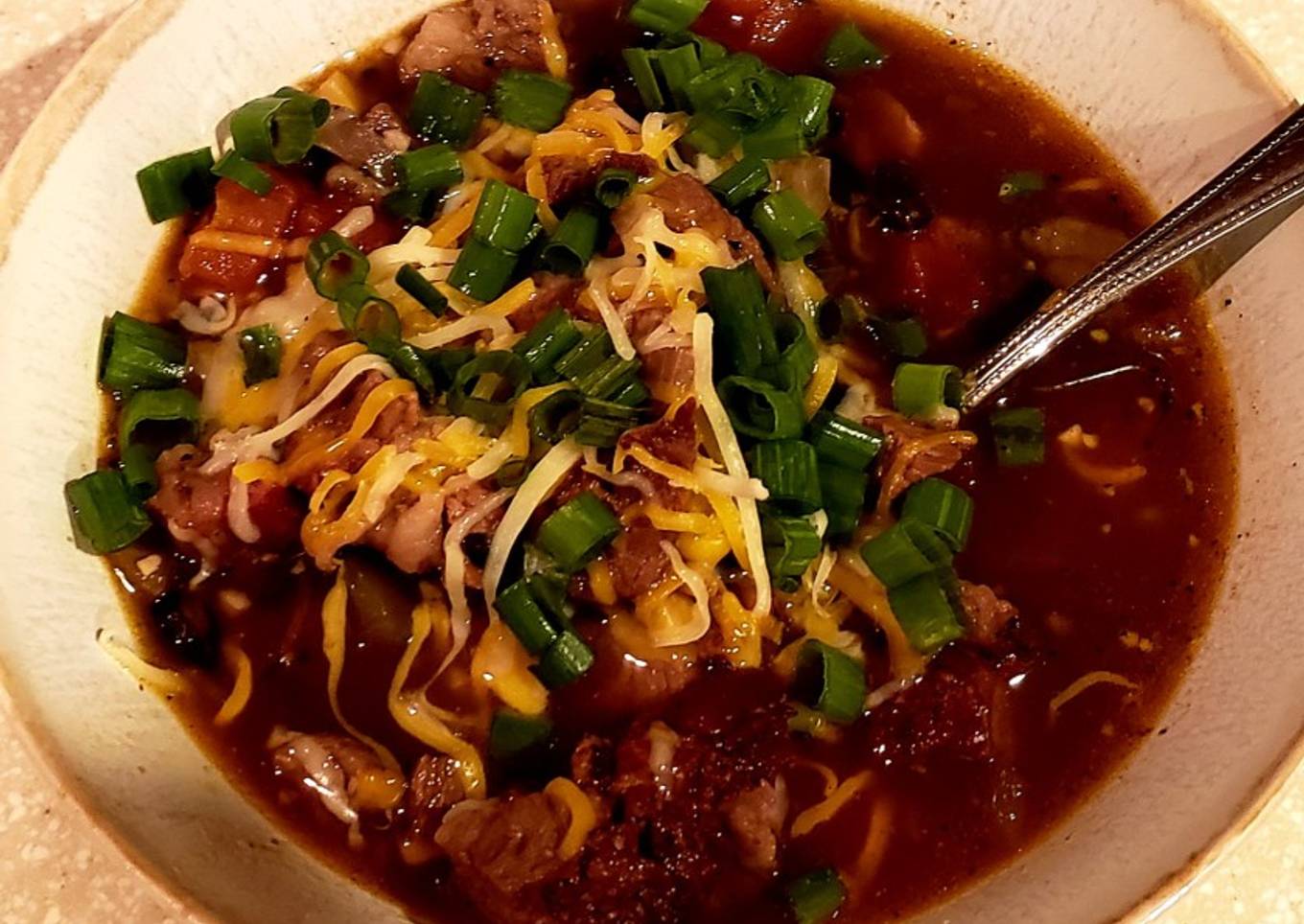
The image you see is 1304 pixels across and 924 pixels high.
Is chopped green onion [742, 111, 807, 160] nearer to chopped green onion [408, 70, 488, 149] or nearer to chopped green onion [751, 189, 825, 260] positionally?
chopped green onion [751, 189, 825, 260]

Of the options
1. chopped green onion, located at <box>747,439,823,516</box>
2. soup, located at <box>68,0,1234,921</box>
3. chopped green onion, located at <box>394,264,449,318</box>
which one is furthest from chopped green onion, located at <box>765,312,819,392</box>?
chopped green onion, located at <box>394,264,449,318</box>

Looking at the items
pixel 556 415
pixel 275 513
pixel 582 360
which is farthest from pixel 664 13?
pixel 275 513

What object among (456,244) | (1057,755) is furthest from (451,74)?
(1057,755)

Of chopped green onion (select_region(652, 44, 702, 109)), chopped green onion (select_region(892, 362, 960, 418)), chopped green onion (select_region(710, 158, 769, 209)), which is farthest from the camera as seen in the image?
chopped green onion (select_region(652, 44, 702, 109))

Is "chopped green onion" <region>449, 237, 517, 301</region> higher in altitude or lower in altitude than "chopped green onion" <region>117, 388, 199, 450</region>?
higher

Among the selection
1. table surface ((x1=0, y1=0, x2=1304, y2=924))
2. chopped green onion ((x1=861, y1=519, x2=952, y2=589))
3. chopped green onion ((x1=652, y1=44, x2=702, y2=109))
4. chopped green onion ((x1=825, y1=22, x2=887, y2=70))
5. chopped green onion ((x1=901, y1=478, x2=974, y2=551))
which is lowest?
table surface ((x1=0, y1=0, x2=1304, y2=924))

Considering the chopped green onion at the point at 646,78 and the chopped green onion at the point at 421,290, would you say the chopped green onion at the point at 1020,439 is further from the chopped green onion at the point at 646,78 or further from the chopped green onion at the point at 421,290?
the chopped green onion at the point at 421,290

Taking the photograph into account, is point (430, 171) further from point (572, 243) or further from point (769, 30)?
point (769, 30)
